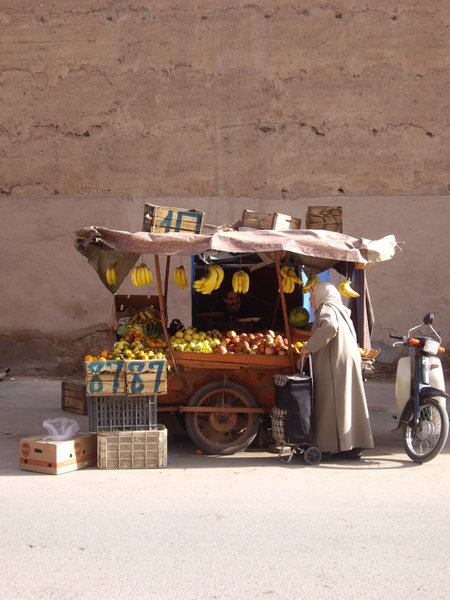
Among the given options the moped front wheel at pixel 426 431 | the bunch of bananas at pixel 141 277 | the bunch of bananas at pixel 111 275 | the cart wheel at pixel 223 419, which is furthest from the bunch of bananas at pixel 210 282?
the moped front wheel at pixel 426 431

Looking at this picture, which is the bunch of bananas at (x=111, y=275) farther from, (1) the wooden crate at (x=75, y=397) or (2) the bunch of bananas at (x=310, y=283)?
(2) the bunch of bananas at (x=310, y=283)

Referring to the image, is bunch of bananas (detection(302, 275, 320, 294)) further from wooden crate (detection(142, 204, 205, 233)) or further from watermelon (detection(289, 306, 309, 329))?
wooden crate (detection(142, 204, 205, 233))

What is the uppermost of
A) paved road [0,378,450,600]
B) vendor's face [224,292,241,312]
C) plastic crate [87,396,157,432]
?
vendor's face [224,292,241,312]

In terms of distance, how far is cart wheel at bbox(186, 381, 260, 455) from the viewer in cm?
710

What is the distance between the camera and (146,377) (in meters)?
6.55

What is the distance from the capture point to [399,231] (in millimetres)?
12047

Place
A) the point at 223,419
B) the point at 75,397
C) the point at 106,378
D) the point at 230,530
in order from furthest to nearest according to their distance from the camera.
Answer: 1. the point at 75,397
2. the point at 223,419
3. the point at 106,378
4. the point at 230,530

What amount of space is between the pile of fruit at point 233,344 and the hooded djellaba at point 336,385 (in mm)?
488

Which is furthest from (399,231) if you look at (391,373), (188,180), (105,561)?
(105,561)

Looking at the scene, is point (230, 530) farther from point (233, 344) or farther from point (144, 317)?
point (144, 317)

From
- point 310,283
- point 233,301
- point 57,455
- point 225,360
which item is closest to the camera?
point 57,455

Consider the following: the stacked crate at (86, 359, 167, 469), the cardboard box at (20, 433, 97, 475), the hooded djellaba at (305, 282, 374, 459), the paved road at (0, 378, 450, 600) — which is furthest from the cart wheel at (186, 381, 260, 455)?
the cardboard box at (20, 433, 97, 475)

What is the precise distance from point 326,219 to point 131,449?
129 inches

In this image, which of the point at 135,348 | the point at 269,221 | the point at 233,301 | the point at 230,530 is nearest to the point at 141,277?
the point at 135,348
